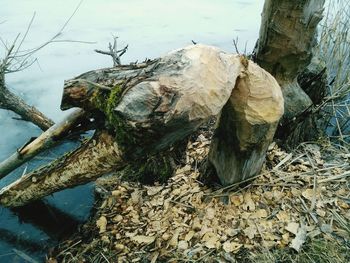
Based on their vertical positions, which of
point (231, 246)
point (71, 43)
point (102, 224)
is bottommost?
point (102, 224)

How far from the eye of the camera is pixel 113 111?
4.15 feet

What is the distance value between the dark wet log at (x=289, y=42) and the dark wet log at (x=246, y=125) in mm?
597

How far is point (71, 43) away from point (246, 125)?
3614 mm

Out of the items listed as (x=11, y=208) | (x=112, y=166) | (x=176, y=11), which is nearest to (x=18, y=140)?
(x=11, y=208)

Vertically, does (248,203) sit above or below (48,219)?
above

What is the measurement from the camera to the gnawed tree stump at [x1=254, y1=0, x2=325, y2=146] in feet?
6.57

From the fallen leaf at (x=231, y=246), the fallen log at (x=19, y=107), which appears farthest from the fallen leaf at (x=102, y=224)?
the fallen log at (x=19, y=107)

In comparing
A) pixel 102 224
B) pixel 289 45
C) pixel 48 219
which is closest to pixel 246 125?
pixel 289 45

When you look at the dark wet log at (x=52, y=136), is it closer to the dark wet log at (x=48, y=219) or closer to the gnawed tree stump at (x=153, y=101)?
the gnawed tree stump at (x=153, y=101)

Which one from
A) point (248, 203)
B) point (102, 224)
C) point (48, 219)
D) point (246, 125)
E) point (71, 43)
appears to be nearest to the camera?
point (246, 125)

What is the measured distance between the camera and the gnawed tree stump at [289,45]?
200 centimetres

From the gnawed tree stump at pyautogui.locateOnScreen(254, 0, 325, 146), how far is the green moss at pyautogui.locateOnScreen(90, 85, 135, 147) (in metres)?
1.22

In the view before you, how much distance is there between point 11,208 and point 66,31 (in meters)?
2.98

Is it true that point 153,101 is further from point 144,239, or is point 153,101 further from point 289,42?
point 289,42
